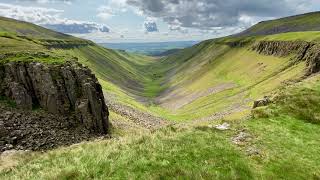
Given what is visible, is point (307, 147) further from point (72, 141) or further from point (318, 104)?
point (72, 141)

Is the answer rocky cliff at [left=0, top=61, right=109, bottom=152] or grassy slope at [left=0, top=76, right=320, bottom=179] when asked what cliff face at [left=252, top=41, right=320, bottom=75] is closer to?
rocky cliff at [left=0, top=61, right=109, bottom=152]

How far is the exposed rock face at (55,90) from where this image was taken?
5374 centimetres

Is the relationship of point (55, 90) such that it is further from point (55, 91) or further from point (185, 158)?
point (185, 158)

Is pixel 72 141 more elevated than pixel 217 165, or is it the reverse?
pixel 217 165

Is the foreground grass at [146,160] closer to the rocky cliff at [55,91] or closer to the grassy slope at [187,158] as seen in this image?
the grassy slope at [187,158]

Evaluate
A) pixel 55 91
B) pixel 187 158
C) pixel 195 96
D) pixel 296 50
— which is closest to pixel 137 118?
pixel 55 91

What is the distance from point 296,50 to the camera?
140000mm

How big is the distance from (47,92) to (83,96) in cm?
505

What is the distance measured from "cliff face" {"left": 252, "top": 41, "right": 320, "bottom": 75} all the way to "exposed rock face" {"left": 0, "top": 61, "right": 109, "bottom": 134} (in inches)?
2319

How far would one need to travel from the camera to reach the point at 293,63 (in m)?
125

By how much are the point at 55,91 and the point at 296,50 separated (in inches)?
4259

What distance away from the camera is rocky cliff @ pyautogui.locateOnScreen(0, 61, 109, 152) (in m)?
53.4

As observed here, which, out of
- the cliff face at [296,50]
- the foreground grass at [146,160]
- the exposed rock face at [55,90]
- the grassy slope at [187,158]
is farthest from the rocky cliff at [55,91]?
the cliff face at [296,50]

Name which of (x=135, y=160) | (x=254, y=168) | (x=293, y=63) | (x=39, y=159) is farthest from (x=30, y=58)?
(x=293, y=63)
